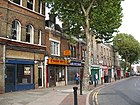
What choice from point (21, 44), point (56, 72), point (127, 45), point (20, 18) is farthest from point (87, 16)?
point (127, 45)

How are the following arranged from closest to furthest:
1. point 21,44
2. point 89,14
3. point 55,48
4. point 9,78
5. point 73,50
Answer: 1. point 9,78
2. point 21,44
3. point 89,14
4. point 55,48
5. point 73,50

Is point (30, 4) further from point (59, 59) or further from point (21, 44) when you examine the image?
point (59, 59)

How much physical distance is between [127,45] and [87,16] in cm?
5582

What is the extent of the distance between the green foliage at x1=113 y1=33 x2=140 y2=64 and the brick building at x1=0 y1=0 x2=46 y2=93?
49074 mm

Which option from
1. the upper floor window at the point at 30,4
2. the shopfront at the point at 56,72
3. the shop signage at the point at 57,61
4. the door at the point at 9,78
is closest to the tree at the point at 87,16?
the upper floor window at the point at 30,4

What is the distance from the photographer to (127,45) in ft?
257

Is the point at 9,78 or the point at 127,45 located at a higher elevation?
the point at 127,45

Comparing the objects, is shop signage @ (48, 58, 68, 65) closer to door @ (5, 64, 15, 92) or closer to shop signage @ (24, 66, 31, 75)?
shop signage @ (24, 66, 31, 75)

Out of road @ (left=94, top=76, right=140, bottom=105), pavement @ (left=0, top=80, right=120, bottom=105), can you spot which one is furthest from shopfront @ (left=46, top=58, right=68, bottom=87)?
pavement @ (left=0, top=80, right=120, bottom=105)

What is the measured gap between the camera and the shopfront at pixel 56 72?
30500 mm

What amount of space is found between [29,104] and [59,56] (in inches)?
757

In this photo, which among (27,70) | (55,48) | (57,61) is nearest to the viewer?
(27,70)

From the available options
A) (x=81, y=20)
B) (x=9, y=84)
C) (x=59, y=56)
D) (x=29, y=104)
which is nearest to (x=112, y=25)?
(x=81, y=20)

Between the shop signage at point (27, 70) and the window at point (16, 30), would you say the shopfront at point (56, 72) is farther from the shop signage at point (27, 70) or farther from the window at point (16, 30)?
the window at point (16, 30)
